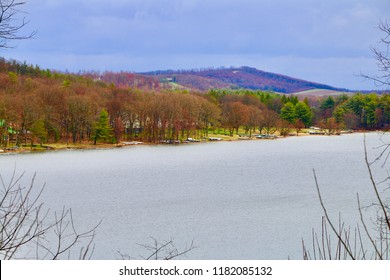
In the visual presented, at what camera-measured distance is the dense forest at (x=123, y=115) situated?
23172mm

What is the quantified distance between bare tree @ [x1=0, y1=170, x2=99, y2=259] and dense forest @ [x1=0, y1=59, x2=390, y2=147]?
37.4 feet

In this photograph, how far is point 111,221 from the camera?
916cm

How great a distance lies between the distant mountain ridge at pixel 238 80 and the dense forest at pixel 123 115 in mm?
29567

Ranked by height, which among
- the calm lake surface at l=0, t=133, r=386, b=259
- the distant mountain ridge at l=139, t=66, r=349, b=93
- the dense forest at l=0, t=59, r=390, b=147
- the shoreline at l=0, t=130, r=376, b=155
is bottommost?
the calm lake surface at l=0, t=133, r=386, b=259

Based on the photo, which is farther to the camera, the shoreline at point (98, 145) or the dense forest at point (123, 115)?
the dense forest at point (123, 115)

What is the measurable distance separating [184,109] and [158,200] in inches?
752

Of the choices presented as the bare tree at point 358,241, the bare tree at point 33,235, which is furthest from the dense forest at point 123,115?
the bare tree at point 358,241

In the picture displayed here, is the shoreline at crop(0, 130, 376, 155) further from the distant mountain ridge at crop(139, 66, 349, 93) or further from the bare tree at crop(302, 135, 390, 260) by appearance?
the distant mountain ridge at crop(139, 66, 349, 93)

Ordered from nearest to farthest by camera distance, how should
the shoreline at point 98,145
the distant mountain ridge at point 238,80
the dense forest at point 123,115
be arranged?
the shoreline at point 98,145, the dense forest at point 123,115, the distant mountain ridge at point 238,80

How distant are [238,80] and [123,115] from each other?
4985 cm

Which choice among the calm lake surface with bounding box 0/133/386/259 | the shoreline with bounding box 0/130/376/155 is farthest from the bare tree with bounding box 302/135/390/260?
the shoreline with bounding box 0/130/376/155

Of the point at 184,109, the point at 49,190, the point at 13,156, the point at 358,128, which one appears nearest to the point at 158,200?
the point at 49,190

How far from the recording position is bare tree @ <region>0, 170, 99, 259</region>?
179 cm

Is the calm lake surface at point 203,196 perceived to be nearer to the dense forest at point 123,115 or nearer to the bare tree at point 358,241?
the bare tree at point 358,241
